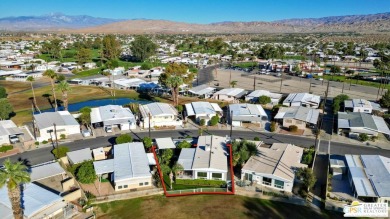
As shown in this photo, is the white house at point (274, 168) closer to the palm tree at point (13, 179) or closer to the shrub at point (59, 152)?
the palm tree at point (13, 179)

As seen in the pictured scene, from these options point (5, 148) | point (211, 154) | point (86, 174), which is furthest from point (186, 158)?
point (5, 148)

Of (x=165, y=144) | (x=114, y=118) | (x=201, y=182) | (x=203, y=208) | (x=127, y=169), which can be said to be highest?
(x=114, y=118)

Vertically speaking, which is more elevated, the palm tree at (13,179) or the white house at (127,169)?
the palm tree at (13,179)

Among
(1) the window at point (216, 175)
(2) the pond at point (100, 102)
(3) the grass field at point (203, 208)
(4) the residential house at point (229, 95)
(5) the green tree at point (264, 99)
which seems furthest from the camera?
(4) the residential house at point (229, 95)

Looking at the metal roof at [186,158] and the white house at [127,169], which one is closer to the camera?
the white house at [127,169]

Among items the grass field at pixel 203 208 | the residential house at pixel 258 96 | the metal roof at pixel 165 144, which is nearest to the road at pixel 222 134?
the metal roof at pixel 165 144

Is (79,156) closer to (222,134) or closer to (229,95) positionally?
(222,134)


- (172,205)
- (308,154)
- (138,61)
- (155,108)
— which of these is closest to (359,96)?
(308,154)

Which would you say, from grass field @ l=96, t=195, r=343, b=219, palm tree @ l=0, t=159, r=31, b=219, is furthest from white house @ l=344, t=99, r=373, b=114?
palm tree @ l=0, t=159, r=31, b=219
